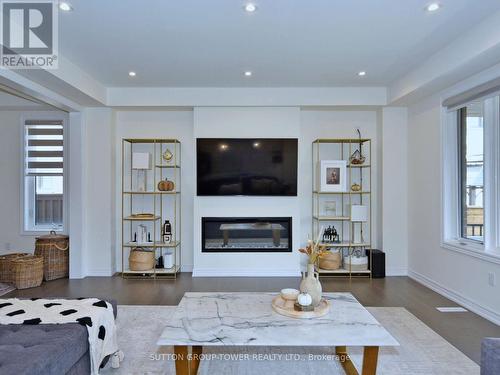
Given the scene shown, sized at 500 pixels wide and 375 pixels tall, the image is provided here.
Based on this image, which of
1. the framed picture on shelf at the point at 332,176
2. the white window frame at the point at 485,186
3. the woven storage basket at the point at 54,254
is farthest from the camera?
the framed picture on shelf at the point at 332,176

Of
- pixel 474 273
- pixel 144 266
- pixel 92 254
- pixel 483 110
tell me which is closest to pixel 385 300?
pixel 474 273

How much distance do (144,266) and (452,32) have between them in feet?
15.5

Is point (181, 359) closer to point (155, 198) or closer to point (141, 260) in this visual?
point (141, 260)

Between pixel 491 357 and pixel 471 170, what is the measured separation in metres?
2.85

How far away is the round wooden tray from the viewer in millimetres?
2246

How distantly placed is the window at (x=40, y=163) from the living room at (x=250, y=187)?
3 cm

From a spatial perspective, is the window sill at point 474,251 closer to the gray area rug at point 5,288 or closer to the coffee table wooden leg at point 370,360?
the coffee table wooden leg at point 370,360

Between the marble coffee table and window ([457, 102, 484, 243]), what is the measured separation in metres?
2.28

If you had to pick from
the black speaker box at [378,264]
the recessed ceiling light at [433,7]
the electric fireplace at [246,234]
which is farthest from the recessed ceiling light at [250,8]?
the black speaker box at [378,264]

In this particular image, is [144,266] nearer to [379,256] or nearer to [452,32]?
[379,256]

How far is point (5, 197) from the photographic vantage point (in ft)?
18.2

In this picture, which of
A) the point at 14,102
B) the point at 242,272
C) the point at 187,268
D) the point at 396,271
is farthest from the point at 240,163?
the point at 14,102

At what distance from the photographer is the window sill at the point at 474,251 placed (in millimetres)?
3324

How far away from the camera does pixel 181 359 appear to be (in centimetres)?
207
